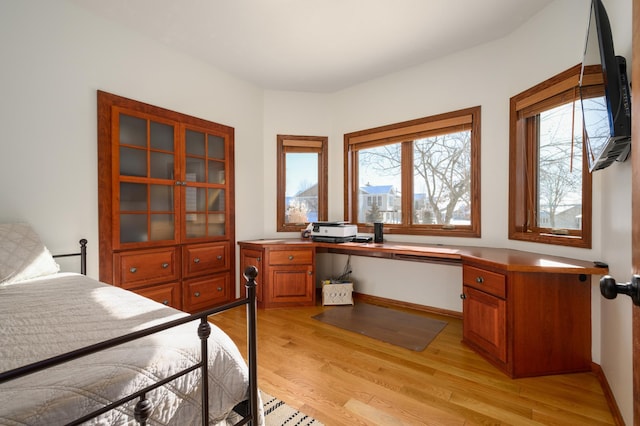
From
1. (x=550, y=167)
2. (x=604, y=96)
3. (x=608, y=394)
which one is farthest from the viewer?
(x=550, y=167)

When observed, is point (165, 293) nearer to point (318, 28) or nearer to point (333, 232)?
point (333, 232)

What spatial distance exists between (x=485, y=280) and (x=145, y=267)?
2.89 meters

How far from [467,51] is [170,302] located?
3.90 m

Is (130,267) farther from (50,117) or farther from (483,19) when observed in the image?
(483,19)

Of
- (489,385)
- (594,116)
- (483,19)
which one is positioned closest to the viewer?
(594,116)

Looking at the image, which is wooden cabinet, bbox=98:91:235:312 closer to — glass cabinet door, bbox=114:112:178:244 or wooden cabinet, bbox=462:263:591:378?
glass cabinet door, bbox=114:112:178:244

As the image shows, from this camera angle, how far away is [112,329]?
99 cm

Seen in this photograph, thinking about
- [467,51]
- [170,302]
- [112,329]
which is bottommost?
[170,302]

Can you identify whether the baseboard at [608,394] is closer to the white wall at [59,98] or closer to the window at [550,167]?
the window at [550,167]

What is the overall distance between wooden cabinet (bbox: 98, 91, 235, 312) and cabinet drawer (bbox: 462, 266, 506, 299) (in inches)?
99.2

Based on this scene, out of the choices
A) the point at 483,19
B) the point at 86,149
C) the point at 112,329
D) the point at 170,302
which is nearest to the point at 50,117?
the point at 86,149

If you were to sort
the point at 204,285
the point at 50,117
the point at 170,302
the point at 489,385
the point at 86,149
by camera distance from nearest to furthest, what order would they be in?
1. the point at 489,385
2. the point at 50,117
3. the point at 86,149
4. the point at 170,302
5. the point at 204,285

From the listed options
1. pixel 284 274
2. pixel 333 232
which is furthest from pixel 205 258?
pixel 333 232

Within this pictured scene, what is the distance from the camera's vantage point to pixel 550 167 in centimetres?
233
